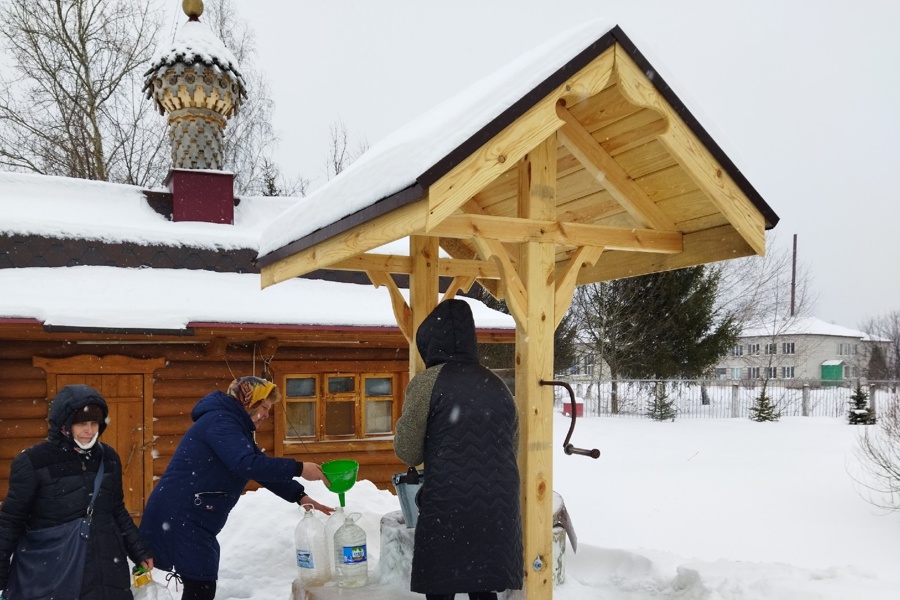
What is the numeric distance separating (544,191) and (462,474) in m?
1.73

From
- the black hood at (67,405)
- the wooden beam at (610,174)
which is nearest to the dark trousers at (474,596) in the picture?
the black hood at (67,405)

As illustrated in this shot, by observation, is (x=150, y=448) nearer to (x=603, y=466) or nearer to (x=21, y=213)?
(x=21, y=213)

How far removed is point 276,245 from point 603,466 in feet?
34.5

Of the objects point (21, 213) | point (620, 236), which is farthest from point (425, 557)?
point (21, 213)

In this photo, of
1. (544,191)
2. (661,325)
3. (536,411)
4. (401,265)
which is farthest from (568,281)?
(661,325)

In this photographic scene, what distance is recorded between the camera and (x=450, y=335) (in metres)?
3.41

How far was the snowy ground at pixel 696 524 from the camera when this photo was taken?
497 centimetres

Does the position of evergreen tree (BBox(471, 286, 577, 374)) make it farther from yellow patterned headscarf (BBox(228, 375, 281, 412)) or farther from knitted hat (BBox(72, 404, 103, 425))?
knitted hat (BBox(72, 404, 103, 425))

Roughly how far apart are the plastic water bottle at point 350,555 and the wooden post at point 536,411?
46.6 inches

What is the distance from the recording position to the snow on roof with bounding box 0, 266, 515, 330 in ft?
24.2

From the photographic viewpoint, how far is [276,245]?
506 cm

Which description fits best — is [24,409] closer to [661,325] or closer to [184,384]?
[184,384]

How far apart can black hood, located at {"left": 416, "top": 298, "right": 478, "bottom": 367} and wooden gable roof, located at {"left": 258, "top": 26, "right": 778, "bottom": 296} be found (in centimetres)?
41

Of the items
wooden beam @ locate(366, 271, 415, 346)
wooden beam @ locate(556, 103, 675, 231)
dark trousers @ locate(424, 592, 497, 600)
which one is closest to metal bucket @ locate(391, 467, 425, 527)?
wooden beam @ locate(366, 271, 415, 346)
